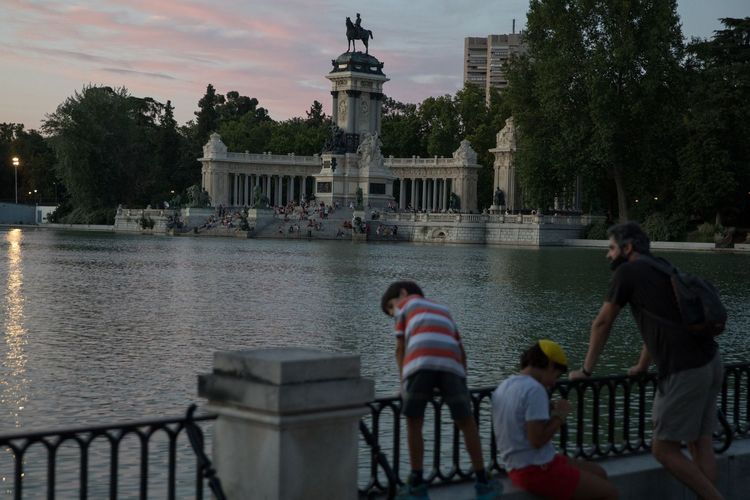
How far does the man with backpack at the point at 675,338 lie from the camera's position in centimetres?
880

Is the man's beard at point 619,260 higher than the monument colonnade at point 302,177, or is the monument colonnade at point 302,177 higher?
the monument colonnade at point 302,177

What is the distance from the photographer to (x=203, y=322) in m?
27.2

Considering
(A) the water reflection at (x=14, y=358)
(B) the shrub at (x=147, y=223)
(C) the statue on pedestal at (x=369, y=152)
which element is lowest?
(A) the water reflection at (x=14, y=358)

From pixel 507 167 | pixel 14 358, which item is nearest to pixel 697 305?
pixel 14 358

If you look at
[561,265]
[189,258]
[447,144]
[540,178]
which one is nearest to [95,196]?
[447,144]

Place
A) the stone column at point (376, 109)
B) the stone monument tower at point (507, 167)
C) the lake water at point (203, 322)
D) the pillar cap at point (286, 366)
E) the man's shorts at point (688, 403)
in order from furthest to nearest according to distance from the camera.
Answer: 1. the stone column at point (376, 109)
2. the stone monument tower at point (507, 167)
3. the lake water at point (203, 322)
4. the man's shorts at point (688, 403)
5. the pillar cap at point (286, 366)

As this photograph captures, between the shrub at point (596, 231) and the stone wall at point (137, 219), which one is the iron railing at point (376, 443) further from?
the stone wall at point (137, 219)

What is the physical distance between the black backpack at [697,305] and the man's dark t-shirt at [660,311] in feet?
0.17

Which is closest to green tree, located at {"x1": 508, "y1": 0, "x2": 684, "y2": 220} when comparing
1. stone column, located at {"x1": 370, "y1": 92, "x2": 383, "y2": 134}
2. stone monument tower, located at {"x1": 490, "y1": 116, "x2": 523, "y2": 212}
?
stone monument tower, located at {"x1": 490, "y1": 116, "x2": 523, "y2": 212}

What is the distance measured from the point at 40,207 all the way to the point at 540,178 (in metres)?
81.5

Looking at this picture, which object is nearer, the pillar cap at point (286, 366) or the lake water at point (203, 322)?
the pillar cap at point (286, 366)

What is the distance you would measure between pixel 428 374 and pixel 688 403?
81.5 inches

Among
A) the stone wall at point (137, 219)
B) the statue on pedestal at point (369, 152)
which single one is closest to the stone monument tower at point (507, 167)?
the statue on pedestal at point (369, 152)

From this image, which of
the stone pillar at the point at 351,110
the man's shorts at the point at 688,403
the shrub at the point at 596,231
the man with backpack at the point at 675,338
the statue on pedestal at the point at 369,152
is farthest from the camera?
the stone pillar at the point at 351,110
